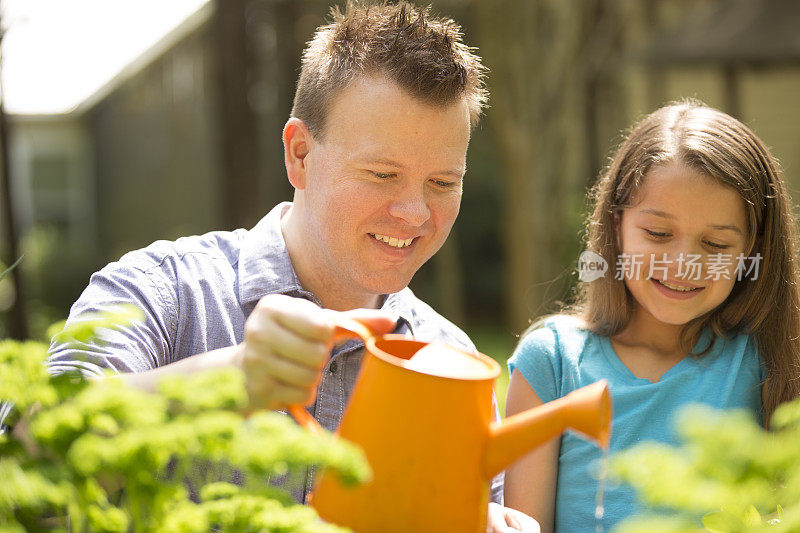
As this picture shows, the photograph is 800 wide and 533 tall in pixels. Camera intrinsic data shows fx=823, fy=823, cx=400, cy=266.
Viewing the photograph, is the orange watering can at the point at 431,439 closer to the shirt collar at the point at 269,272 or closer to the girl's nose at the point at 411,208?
the girl's nose at the point at 411,208

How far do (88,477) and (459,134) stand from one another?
3.60ft

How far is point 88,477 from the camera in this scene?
0.81 metres

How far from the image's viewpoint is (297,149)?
6.14ft

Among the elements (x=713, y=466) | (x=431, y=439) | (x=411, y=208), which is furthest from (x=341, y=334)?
(x=411, y=208)

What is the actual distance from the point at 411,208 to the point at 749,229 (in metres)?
0.80

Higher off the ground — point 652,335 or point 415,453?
point 415,453

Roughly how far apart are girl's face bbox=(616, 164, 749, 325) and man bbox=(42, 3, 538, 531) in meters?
0.44

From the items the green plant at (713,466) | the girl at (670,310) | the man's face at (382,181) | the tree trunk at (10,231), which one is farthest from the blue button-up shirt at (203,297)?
the tree trunk at (10,231)

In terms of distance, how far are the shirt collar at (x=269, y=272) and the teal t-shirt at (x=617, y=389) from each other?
1.05ft

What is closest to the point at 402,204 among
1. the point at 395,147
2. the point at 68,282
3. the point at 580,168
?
the point at 395,147

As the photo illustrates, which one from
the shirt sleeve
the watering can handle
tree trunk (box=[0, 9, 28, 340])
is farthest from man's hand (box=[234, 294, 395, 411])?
tree trunk (box=[0, 9, 28, 340])

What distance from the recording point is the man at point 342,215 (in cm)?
163

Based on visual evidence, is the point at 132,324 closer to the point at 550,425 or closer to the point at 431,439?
the point at 431,439

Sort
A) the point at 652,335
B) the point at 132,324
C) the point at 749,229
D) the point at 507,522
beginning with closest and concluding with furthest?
the point at 507,522 < the point at 132,324 < the point at 749,229 < the point at 652,335
